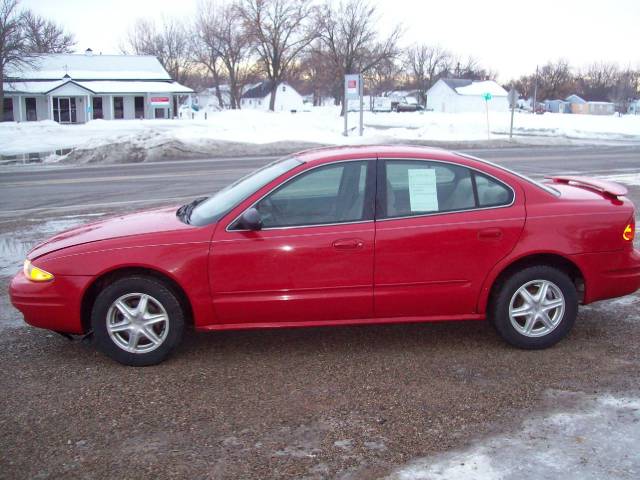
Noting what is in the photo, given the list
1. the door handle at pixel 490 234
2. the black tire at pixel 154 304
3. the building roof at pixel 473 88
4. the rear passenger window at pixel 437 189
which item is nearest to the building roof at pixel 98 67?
the building roof at pixel 473 88

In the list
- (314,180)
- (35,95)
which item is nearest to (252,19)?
(35,95)

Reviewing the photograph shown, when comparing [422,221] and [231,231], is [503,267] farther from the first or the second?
[231,231]

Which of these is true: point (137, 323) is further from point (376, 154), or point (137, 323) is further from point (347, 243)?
point (376, 154)

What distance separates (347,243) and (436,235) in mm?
662

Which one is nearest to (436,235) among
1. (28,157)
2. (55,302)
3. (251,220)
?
(251,220)

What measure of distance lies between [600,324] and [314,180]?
2.82 metres

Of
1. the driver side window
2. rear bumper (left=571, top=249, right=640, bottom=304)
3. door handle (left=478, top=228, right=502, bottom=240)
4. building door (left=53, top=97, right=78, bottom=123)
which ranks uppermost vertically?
building door (left=53, top=97, right=78, bottom=123)

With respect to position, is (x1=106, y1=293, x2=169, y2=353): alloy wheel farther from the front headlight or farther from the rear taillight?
the rear taillight

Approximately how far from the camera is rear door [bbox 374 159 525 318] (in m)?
4.88

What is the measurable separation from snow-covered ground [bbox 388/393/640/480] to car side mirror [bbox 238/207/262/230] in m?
2.01

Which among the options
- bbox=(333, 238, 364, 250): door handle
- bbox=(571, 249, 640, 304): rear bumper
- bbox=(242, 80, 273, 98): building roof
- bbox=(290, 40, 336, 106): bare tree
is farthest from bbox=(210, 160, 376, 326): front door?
bbox=(242, 80, 273, 98): building roof

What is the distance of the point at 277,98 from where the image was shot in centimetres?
9706

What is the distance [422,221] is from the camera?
194 inches

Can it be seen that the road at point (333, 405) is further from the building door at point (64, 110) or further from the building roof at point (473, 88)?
the building roof at point (473, 88)
